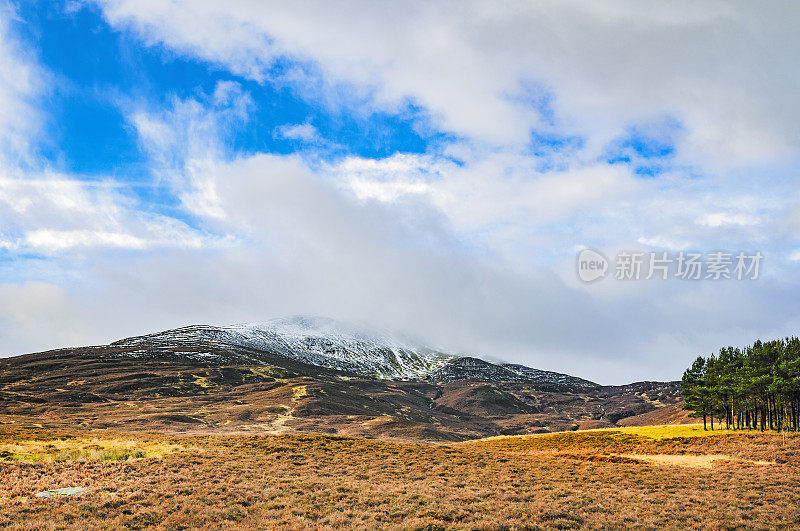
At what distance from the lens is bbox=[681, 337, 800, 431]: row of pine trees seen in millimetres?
64688

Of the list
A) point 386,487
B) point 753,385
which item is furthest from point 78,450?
point 753,385

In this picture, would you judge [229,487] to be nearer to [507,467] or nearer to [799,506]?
[507,467]

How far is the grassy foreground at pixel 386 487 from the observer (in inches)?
951

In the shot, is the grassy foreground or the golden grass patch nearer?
the grassy foreground

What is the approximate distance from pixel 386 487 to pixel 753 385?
A: 63.3 m

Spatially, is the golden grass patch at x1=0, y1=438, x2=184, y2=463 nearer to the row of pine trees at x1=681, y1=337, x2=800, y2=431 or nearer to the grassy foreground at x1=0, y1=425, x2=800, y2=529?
the grassy foreground at x1=0, y1=425, x2=800, y2=529

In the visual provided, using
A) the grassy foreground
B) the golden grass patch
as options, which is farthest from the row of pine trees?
the golden grass patch

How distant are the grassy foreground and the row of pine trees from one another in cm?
1816

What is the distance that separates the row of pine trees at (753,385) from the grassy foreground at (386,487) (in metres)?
18.2

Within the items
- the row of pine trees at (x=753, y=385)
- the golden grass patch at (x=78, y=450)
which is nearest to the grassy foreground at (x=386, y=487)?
the golden grass patch at (x=78, y=450)

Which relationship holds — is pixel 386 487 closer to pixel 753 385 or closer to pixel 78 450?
pixel 78 450

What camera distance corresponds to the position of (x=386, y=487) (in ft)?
106

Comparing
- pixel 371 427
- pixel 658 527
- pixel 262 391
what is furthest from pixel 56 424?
pixel 658 527

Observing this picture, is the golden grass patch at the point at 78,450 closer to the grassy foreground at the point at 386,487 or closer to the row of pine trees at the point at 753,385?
the grassy foreground at the point at 386,487
